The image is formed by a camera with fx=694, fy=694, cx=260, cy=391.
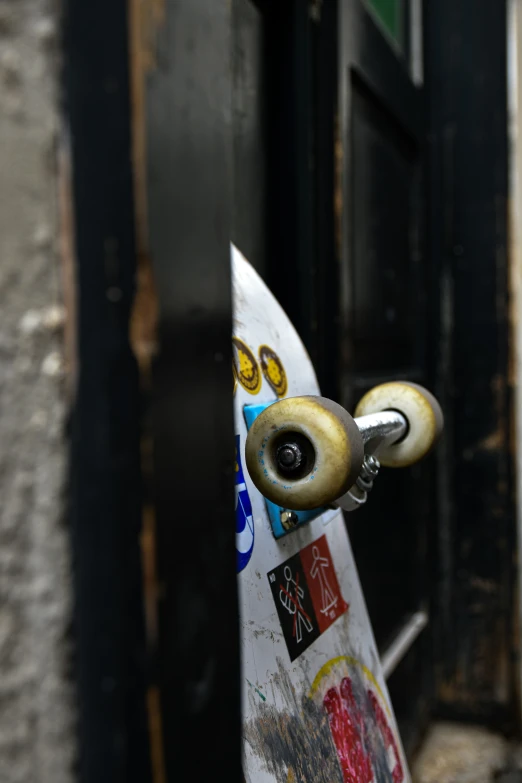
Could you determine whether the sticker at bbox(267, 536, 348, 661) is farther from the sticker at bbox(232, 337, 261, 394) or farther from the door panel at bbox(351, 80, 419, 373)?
the door panel at bbox(351, 80, 419, 373)

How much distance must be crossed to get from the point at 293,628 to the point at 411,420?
329mm

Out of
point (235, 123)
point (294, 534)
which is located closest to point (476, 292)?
point (235, 123)

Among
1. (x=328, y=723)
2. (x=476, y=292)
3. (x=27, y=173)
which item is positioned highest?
(x=476, y=292)

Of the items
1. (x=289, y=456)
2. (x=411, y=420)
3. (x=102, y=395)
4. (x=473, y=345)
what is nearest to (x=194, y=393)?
(x=102, y=395)

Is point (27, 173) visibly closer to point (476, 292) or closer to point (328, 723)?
point (328, 723)

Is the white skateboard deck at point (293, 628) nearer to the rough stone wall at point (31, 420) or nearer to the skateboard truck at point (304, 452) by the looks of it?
the skateboard truck at point (304, 452)

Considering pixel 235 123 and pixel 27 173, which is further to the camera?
pixel 235 123

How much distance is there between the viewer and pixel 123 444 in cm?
36

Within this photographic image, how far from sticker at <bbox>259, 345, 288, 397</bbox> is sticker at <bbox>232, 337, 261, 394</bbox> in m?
0.03

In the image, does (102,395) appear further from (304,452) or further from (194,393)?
(304,452)

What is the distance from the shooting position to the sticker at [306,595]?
0.79 m

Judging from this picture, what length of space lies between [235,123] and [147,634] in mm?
902

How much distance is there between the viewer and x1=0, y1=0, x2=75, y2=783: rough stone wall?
0.33m

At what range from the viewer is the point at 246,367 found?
32.1 inches
